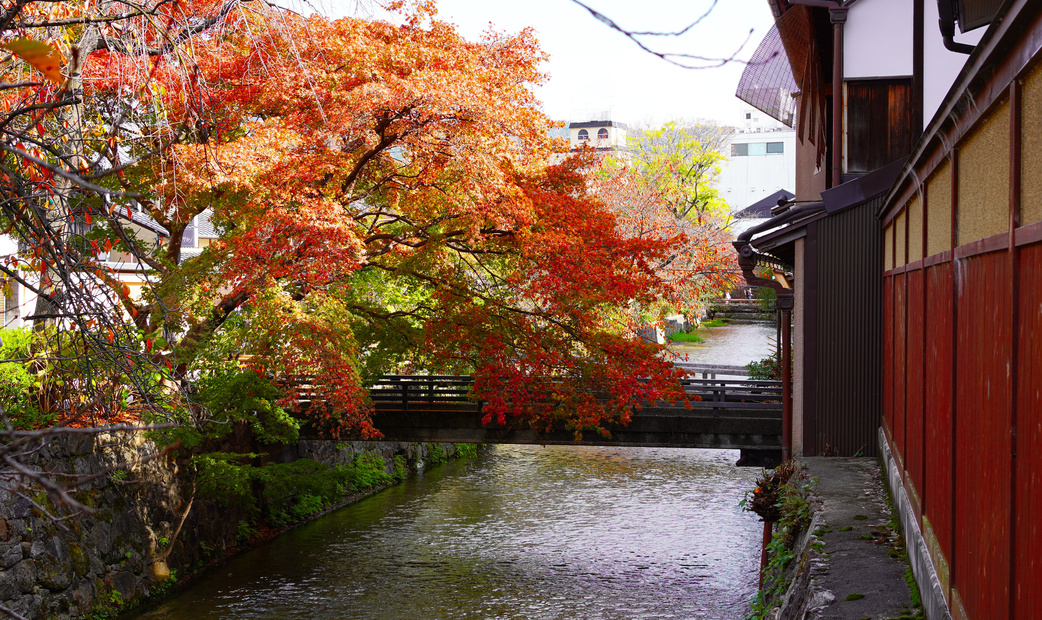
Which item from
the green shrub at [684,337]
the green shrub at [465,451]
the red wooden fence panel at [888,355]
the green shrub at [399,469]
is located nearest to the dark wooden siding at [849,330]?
the red wooden fence panel at [888,355]

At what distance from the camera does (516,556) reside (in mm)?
15609

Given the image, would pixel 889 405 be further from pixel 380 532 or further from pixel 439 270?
pixel 380 532

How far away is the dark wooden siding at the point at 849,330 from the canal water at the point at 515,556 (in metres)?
3.36

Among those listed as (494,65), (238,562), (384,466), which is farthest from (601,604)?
(384,466)

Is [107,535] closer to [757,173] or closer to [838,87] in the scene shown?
[838,87]

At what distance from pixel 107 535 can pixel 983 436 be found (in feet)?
42.2

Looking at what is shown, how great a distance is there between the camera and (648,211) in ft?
126

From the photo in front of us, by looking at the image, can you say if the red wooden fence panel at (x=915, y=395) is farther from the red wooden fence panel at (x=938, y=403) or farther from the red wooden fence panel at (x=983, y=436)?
the red wooden fence panel at (x=983, y=436)

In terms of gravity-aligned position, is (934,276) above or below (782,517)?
above

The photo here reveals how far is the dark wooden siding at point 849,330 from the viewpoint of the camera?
1091 cm

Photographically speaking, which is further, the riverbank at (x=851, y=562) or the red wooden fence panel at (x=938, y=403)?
the riverbank at (x=851, y=562)

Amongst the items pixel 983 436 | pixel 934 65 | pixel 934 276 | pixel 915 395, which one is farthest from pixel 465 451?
pixel 983 436

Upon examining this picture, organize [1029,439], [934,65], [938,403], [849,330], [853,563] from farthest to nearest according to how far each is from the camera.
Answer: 1. [934,65]
2. [849,330]
3. [853,563]
4. [938,403]
5. [1029,439]

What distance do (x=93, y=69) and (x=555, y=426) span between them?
10197mm
